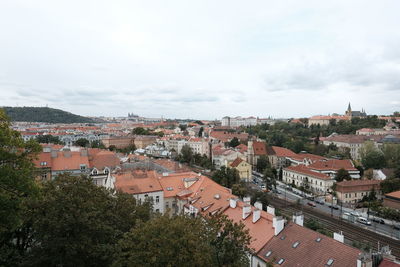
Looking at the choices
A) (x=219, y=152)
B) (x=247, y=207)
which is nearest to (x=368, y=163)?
(x=219, y=152)

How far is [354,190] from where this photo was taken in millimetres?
50031

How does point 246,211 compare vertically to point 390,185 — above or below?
above

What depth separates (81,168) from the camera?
45562 mm

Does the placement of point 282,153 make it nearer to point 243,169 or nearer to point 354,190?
point 243,169

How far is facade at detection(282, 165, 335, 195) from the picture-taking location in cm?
5469

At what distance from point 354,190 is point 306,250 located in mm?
37278

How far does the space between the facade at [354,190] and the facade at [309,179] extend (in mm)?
4380

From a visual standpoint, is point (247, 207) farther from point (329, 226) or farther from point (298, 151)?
point (298, 151)

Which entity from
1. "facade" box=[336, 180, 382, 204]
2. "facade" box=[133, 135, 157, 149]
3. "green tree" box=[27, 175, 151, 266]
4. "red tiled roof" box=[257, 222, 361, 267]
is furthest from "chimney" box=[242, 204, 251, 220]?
"facade" box=[133, 135, 157, 149]

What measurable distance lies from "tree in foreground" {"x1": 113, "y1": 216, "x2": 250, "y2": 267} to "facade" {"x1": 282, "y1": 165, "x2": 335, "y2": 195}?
153 feet

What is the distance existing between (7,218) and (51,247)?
14.0ft

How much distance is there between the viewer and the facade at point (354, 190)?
162ft

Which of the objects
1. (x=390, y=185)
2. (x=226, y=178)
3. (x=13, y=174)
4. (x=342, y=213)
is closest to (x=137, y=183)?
(x=226, y=178)

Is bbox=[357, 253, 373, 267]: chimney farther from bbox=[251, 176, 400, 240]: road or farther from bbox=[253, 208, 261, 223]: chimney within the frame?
bbox=[251, 176, 400, 240]: road
